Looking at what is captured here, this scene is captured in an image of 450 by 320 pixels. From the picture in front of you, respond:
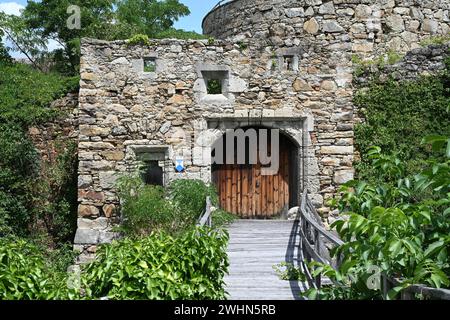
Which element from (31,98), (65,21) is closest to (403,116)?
(31,98)

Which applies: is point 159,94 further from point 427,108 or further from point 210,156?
point 427,108

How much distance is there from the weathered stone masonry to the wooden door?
581 mm

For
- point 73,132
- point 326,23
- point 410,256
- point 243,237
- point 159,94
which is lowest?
point 243,237

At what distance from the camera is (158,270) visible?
4.56 metres

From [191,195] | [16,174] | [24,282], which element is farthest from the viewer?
[16,174]

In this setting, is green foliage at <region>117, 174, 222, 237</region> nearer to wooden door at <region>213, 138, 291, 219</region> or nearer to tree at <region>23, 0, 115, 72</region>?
wooden door at <region>213, 138, 291, 219</region>

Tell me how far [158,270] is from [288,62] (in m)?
6.57

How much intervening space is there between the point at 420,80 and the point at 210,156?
420 cm

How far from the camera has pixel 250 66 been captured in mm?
10242

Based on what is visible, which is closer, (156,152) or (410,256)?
(410,256)

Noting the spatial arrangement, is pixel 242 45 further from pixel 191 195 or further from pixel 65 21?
pixel 65 21
